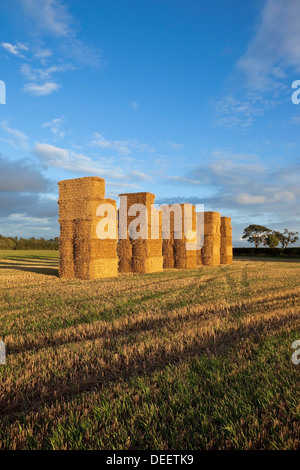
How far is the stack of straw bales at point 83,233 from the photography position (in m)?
16.1

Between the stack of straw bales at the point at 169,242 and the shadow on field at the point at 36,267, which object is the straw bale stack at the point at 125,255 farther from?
the stack of straw bales at the point at 169,242

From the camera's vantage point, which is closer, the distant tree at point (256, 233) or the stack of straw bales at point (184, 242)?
the stack of straw bales at point (184, 242)

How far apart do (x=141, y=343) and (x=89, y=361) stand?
0.89 metres

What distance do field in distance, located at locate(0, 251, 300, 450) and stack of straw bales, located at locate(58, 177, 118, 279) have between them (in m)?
9.11

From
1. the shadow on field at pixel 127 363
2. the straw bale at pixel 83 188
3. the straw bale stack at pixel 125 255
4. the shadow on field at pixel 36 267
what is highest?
the straw bale at pixel 83 188

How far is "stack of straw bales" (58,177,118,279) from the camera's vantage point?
635 inches

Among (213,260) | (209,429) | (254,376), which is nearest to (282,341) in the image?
(254,376)

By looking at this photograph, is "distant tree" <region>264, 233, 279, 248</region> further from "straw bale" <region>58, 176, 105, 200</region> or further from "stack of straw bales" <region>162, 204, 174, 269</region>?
"straw bale" <region>58, 176, 105, 200</region>

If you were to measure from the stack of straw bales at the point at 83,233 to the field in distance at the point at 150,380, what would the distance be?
29.9 ft

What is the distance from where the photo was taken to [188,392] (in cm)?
305

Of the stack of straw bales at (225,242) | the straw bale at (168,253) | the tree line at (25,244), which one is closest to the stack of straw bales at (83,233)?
the straw bale at (168,253)

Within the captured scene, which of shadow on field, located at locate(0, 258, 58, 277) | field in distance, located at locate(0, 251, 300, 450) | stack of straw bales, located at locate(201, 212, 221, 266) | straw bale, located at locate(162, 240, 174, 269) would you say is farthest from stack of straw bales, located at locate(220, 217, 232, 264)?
field in distance, located at locate(0, 251, 300, 450)

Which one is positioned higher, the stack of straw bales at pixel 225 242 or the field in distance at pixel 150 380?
the stack of straw bales at pixel 225 242
